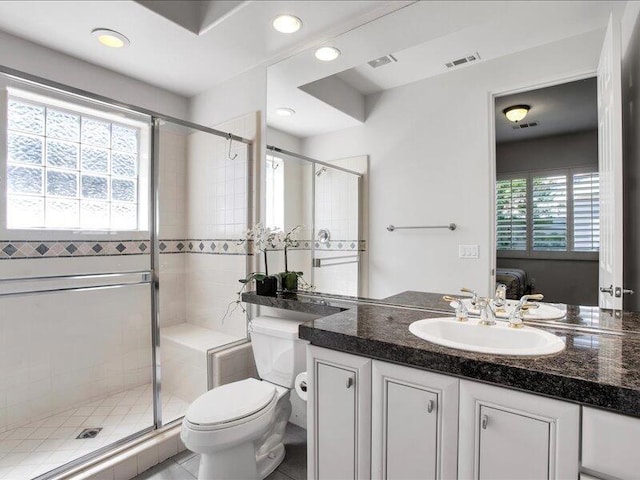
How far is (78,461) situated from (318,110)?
7.32 ft

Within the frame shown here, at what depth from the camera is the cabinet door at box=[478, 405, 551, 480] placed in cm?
92

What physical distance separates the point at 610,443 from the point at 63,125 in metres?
3.06

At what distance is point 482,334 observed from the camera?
1374mm

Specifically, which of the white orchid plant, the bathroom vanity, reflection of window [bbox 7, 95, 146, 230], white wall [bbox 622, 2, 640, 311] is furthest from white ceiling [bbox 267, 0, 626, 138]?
reflection of window [bbox 7, 95, 146, 230]

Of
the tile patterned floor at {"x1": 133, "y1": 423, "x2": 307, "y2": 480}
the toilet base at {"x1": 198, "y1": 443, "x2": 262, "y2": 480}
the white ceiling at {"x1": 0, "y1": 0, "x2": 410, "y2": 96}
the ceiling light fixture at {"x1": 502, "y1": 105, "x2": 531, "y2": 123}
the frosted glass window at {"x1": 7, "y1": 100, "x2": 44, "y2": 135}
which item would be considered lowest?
the tile patterned floor at {"x1": 133, "y1": 423, "x2": 307, "y2": 480}

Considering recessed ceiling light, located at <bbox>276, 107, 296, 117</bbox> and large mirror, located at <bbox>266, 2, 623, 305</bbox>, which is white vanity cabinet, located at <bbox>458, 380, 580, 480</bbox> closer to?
large mirror, located at <bbox>266, 2, 623, 305</bbox>

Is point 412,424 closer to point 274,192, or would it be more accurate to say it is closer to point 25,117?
point 274,192

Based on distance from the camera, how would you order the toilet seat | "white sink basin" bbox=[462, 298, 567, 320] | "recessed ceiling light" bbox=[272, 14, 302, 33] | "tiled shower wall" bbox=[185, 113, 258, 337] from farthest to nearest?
"tiled shower wall" bbox=[185, 113, 258, 337] → "recessed ceiling light" bbox=[272, 14, 302, 33] → the toilet seat → "white sink basin" bbox=[462, 298, 567, 320]

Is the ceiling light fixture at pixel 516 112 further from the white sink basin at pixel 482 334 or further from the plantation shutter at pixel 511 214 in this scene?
the white sink basin at pixel 482 334

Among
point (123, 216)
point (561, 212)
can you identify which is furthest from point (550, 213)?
point (123, 216)

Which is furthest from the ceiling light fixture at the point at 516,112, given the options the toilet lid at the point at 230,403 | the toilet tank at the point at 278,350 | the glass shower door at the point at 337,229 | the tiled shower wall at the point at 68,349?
A: the tiled shower wall at the point at 68,349

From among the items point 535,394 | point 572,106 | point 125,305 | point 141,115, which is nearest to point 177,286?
point 125,305

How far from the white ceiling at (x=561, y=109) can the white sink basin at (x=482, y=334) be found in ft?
2.47

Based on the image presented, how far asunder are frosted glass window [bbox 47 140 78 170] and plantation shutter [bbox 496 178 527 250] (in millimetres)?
2590
